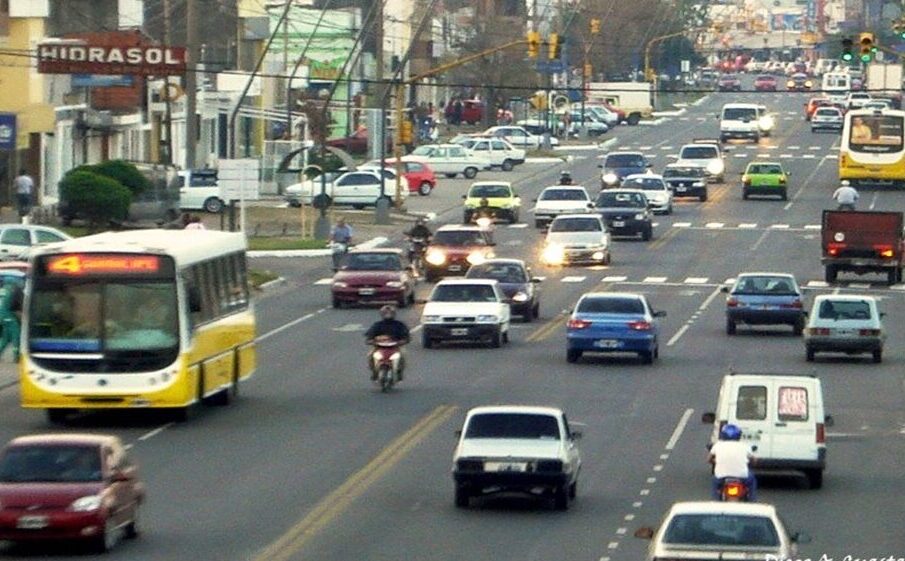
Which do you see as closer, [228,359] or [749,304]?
[228,359]

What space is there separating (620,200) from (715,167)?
24.1 metres

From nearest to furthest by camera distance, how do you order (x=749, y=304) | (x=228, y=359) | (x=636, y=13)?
(x=228, y=359)
(x=749, y=304)
(x=636, y=13)

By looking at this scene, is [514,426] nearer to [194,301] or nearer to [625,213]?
[194,301]

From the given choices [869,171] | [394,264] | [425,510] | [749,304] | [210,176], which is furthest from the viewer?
[869,171]

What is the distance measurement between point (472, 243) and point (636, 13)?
123 metres

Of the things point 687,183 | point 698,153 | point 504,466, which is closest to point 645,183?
point 687,183

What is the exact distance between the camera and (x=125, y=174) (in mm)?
74875

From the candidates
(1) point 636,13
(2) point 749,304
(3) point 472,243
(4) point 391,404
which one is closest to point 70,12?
(3) point 472,243

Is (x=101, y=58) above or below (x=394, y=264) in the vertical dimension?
above

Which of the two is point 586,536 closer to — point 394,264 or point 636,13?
point 394,264

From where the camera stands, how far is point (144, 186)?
75438 mm

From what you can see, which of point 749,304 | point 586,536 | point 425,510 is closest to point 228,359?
point 425,510

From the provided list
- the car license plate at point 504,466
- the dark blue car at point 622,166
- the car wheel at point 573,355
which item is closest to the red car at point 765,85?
the dark blue car at point 622,166

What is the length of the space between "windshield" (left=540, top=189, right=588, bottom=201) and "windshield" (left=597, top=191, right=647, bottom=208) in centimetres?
295
